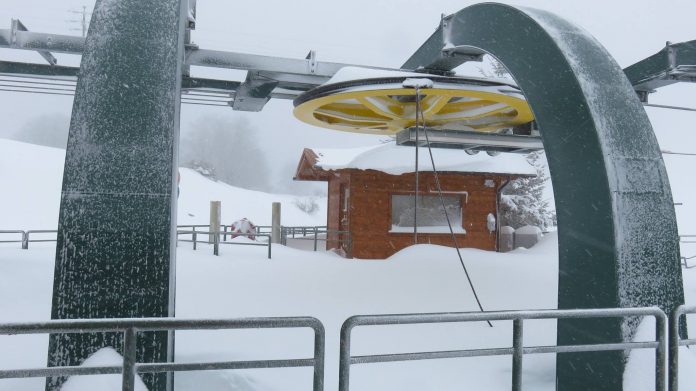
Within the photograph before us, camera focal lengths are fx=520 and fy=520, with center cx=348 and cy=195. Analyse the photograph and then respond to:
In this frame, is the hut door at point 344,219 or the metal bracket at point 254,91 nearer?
the metal bracket at point 254,91

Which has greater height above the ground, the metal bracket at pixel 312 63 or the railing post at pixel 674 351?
the metal bracket at pixel 312 63

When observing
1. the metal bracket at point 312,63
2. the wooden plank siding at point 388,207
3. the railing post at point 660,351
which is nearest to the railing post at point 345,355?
the railing post at point 660,351

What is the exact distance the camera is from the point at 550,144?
564 centimetres

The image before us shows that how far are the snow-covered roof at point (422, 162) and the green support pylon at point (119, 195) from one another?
12096 millimetres

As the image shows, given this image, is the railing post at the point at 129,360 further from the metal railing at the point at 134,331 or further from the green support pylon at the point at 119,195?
the green support pylon at the point at 119,195

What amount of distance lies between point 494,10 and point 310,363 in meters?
5.13

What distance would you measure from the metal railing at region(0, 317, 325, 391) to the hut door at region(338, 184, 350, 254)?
13367mm

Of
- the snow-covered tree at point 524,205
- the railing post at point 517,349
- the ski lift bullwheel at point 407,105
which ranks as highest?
the ski lift bullwheel at point 407,105

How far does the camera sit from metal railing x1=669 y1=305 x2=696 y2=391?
13.6ft

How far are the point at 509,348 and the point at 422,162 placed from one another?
13618mm

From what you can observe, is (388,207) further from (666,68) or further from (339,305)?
(666,68)

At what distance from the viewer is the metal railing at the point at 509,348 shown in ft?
11.1

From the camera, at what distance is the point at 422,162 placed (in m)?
17.2

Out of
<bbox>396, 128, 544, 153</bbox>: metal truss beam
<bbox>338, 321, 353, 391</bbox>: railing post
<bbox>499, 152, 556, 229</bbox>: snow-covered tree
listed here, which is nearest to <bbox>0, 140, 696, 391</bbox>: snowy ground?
<bbox>338, 321, 353, 391</bbox>: railing post
